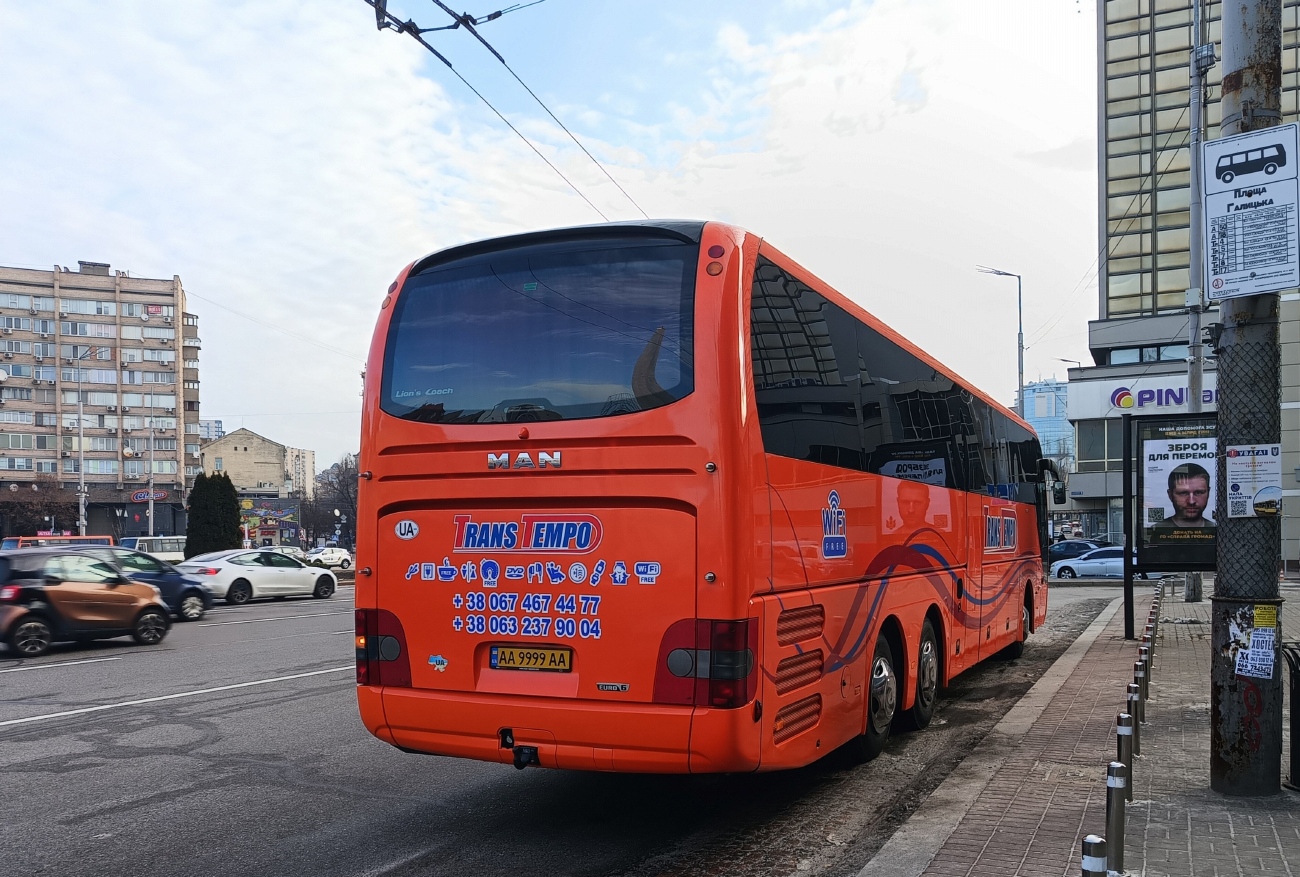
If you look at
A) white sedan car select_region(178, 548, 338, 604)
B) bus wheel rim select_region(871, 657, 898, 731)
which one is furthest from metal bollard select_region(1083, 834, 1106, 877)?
white sedan car select_region(178, 548, 338, 604)

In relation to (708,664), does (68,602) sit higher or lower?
lower

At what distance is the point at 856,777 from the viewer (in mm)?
7492

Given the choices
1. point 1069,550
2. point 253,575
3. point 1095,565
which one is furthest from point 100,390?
point 1095,565

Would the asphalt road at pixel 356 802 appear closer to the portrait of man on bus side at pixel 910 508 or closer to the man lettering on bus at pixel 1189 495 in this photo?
the portrait of man on bus side at pixel 910 508

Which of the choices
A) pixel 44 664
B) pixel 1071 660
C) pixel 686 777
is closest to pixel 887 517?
pixel 686 777

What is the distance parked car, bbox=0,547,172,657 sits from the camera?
1557 cm

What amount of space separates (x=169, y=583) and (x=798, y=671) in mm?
18841

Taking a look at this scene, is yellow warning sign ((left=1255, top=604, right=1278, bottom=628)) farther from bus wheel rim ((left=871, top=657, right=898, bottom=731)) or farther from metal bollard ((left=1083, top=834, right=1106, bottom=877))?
metal bollard ((left=1083, top=834, right=1106, bottom=877))

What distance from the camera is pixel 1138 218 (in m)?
63.7

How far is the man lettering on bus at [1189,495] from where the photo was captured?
13977 mm

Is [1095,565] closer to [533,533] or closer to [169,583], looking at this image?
[169,583]

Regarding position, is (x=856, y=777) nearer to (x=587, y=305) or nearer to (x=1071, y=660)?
(x=587, y=305)

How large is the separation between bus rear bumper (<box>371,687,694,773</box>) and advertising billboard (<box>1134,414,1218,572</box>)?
10.5 metres

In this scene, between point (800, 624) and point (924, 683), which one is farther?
point (924, 683)
